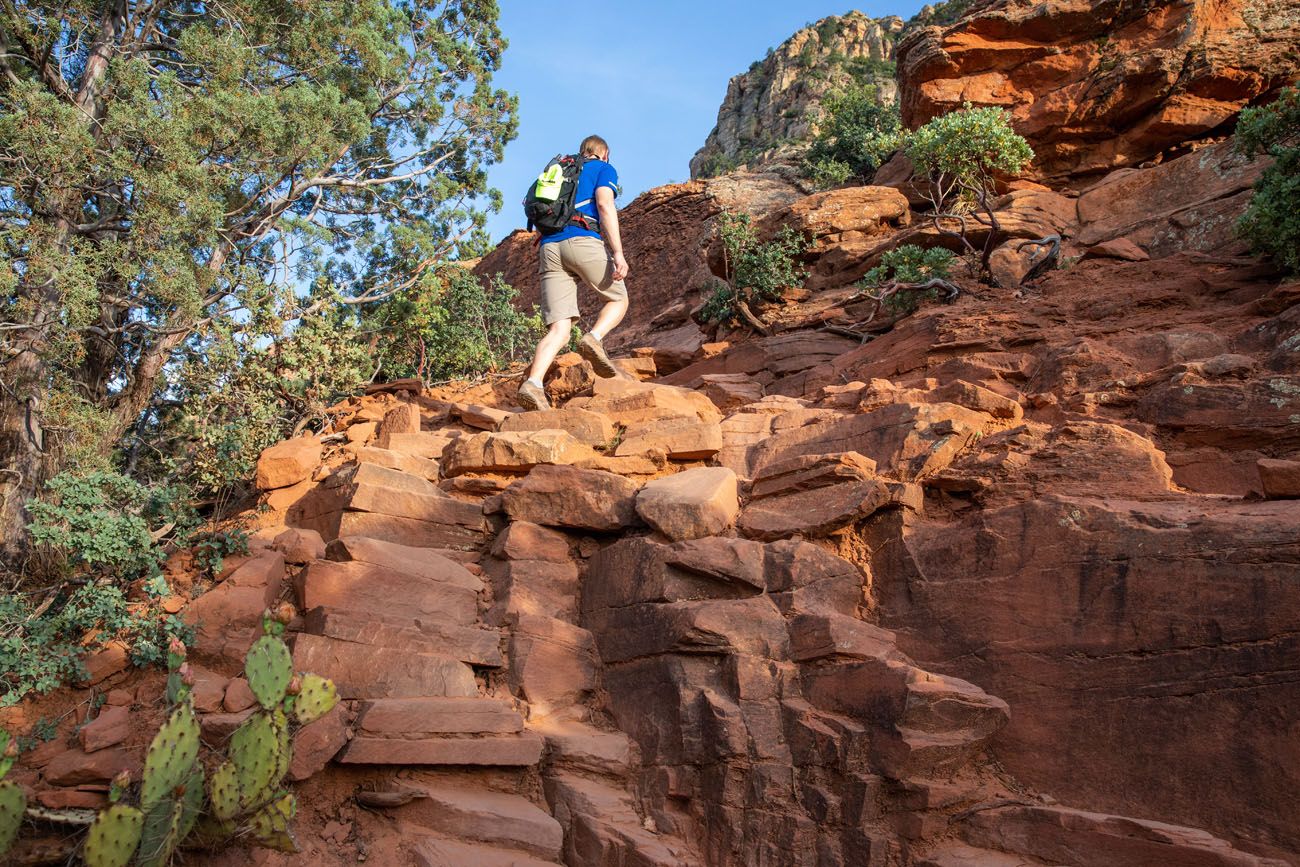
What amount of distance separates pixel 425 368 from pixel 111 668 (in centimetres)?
628

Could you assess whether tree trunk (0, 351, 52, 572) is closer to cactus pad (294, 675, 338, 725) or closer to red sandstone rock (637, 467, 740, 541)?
cactus pad (294, 675, 338, 725)

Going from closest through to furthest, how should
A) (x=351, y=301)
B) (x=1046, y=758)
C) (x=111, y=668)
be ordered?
(x=1046, y=758) < (x=111, y=668) < (x=351, y=301)

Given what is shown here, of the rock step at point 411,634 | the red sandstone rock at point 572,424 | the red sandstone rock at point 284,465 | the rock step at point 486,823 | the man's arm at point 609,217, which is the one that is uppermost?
the man's arm at point 609,217

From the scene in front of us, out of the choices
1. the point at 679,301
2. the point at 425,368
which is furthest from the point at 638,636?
the point at 679,301

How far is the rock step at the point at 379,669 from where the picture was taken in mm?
5250

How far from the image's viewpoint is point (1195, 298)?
26.1 feet

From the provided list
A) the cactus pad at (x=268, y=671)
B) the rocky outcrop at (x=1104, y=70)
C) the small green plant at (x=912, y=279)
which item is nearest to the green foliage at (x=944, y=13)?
the rocky outcrop at (x=1104, y=70)

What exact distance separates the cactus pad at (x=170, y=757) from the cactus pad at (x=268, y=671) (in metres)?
0.30

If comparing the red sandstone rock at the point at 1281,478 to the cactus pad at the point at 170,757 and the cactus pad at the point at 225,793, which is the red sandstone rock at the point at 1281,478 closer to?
the cactus pad at the point at 225,793

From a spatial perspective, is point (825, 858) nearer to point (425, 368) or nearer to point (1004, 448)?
point (1004, 448)

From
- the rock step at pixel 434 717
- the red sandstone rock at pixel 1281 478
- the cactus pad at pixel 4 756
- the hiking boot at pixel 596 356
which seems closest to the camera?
the cactus pad at pixel 4 756

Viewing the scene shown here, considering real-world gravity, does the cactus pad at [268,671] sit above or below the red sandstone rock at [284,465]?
below

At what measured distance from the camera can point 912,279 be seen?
10852 mm

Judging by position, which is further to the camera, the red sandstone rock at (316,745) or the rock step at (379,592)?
the rock step at (379,592)
